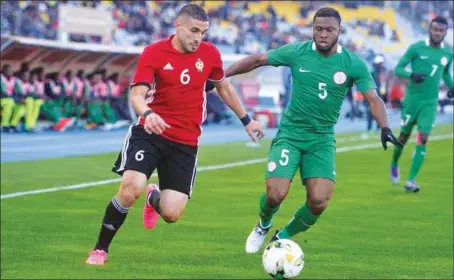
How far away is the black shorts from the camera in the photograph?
922cm

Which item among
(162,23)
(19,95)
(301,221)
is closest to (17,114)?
(19,95)

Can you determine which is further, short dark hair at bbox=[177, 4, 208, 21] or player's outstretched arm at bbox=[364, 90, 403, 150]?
player's outstretched arm at bbox=[364, 90, 403, 150]

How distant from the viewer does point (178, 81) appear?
905cm

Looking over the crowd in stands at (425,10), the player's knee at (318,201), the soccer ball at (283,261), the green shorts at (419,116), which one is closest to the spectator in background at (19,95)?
the green shorts at (419,116)

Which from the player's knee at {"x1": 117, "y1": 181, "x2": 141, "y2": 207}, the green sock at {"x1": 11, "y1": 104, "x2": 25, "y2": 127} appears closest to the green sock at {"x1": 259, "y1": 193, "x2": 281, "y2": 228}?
the player's knee at {"x1": 117, "y1": 181, "x2": 141, "y2": 207}

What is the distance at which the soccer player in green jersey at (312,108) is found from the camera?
9.98m

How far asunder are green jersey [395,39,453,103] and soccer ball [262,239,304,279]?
8172 mm

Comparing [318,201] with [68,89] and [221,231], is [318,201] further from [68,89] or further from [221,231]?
[68,89]

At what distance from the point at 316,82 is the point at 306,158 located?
744mm

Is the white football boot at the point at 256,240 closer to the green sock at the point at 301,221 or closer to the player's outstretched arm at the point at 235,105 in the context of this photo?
the green sock at the point at 301,221

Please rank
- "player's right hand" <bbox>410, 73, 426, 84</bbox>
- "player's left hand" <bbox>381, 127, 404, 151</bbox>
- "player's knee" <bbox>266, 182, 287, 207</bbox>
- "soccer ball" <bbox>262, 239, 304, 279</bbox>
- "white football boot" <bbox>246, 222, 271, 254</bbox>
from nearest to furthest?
1. "soccer ball" <bbox>262, 239, 304, 279</bbox>
2. "player's left hand" <bbox>381, 127, 404, 151</bbox>
3. "player's knee" <bbox>266, 182, 287, 207</bbox>
4. "white football boot" <bbox>246, 222, 271, 254</bbox>
5. "player's right hand" <bbox>410, 73, 426, 84</bbox>

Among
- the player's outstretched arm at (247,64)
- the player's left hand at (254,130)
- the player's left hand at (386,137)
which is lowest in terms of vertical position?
the player's left hand at (254,130)

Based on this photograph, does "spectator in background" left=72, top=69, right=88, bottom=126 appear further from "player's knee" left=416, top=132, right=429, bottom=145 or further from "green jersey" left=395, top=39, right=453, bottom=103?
"green jersey" left=395, top=39, right=453, bottom=103

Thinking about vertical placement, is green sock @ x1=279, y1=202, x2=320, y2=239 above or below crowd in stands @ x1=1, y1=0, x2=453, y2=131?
above
